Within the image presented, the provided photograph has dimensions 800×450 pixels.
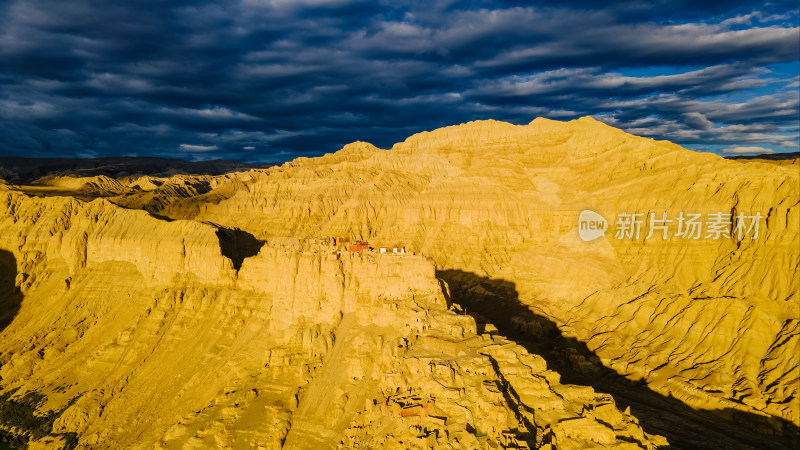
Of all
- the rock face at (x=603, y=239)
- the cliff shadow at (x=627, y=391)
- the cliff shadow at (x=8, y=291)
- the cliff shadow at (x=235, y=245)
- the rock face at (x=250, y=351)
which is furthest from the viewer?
the cliff shadow at (x=235, y=245)

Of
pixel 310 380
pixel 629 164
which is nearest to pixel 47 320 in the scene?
pixel 310 380

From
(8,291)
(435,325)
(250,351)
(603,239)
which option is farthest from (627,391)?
(8,291)

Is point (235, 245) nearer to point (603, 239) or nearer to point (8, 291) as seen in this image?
point (8, 291)

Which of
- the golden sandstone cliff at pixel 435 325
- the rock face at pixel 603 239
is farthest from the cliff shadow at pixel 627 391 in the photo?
the rock face at pixel 603 239

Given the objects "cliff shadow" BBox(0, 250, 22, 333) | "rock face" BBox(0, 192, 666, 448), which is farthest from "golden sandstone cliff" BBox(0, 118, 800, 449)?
"cliff shadow" BBox(0, 250, 22, 333)

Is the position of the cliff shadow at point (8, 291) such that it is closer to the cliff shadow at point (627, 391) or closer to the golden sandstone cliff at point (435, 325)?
the golden sandstone cliff at point (435, 325)

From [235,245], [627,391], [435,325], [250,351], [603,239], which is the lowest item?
[627,391]

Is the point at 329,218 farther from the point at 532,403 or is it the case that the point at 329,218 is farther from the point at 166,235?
the point at 532,403
